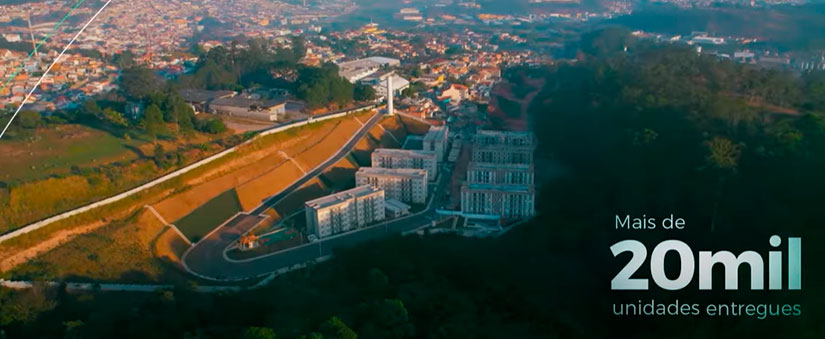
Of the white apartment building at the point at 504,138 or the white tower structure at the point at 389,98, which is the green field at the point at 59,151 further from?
the white apartment building at the point at 504,138

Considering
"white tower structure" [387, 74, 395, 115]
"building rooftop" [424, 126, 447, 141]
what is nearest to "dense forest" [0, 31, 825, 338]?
"building rooftop" [424, 126, 447, 141]

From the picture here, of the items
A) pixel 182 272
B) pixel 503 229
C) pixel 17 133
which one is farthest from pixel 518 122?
pixel 17 133

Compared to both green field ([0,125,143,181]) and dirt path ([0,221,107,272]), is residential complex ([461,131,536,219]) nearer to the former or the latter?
dirt path ([0,221,107,272])

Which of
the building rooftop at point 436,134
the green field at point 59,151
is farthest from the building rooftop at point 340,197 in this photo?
the green field at point 59,151

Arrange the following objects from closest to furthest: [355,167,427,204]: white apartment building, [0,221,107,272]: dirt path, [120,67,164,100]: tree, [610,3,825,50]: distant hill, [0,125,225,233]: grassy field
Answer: [0,221,107,272]: dirt path → [0,125,225,233]: grassy field → [355,167,427,204]: white apartment building → [610,3,825,50]: distant hill → [120,67,164,100]: tree

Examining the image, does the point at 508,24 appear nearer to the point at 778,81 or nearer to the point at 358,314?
the point at 778,81

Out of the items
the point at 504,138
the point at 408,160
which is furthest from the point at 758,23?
the point at 408,160
